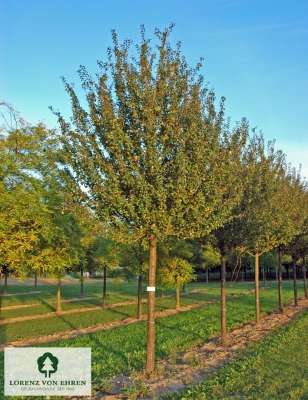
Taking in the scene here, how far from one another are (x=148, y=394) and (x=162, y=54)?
7653mm

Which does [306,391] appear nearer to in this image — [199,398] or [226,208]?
[199,398]

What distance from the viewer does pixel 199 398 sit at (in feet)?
21.8

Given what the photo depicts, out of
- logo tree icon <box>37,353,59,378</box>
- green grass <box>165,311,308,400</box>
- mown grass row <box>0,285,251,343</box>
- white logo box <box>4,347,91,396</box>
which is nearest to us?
green grass <box>165,311,308,400</box>

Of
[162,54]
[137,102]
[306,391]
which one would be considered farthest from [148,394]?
[162,54]

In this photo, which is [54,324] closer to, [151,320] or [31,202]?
[31,202]

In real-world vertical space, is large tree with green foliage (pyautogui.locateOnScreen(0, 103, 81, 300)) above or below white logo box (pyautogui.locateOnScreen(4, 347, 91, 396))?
above

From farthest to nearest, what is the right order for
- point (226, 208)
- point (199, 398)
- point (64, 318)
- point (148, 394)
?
1. point (64, 318)
2. point (226, 208)
3. point (148, 394)
4. point (199, 398)

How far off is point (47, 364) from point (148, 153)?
568 centimetres

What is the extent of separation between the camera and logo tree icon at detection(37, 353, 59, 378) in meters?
8.58

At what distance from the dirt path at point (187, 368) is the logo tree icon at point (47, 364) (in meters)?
1.51

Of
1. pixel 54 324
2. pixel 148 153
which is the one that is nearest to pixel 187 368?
pixel 148 153

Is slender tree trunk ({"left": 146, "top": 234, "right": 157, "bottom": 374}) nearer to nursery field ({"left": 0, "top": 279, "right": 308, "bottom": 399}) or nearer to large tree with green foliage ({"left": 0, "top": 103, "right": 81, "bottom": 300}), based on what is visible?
nursery field ({"left": 0, "top": 279, "right": 308, "bottom": 399})

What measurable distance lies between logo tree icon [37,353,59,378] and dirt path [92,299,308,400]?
1509 mm

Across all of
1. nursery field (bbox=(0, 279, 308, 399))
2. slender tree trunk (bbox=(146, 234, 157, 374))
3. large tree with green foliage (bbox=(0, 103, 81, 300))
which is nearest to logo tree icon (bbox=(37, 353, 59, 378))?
nursery field (bbox=(0, 279, 308, 399))
